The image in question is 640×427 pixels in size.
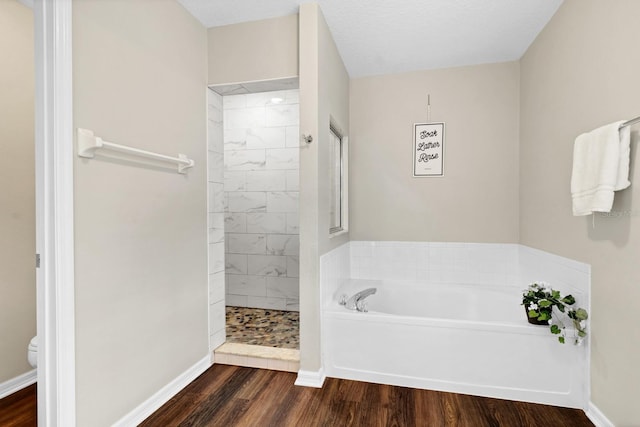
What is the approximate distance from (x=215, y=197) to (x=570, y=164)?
2434 mm

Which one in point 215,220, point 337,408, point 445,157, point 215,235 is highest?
point 445,157

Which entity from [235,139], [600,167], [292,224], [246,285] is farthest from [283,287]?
[600,167]

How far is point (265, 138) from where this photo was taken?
3.81 meters

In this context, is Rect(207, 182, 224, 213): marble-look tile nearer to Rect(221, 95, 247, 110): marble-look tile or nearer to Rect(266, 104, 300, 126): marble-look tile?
Rect(266, 104, 300, 126): marble-look tile

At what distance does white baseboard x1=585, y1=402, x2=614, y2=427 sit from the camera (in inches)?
70.6

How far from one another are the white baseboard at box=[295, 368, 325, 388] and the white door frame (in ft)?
4.24

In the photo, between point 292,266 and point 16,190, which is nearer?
point 16,190

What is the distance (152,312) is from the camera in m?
1.97

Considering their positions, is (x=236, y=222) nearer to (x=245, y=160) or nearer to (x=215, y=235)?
(x=245, y=160)

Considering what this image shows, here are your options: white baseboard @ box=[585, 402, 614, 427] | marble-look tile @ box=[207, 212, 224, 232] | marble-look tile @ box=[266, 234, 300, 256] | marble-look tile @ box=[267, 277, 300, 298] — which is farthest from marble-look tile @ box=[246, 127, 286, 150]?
white baseboard @ box=[585, 402, 614, 427]

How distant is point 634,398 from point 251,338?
2.45 m

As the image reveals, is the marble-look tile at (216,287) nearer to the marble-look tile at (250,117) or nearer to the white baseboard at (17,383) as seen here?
the white baseboard at (17,383)

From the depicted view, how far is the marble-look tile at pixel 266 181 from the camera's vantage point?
12.4ft

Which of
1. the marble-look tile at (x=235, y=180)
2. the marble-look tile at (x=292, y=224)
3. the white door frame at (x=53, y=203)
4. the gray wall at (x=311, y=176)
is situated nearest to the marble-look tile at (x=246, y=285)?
the marble-look tile at (x=292, y=224)
